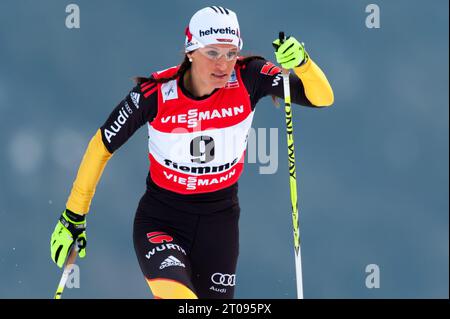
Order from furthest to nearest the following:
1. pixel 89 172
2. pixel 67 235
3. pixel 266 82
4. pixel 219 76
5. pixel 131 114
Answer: pixel 67 235 → pixel 89 172 → pixel 266 82 → pixel 131 114 → pixel 219 76

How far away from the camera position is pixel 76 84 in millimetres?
9820

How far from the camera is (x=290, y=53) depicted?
19.0 feet

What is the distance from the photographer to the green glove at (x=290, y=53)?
580cm

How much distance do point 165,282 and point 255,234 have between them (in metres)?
3.98

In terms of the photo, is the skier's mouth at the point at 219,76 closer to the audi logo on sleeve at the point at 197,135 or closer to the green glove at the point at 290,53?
the audi logo on sleeve at the point at 197,135

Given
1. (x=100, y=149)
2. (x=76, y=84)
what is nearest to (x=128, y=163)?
(x=76, y=84)

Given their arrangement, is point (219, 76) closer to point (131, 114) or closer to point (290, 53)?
point (290, 53)

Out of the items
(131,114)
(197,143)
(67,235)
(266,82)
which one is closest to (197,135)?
(197,143)

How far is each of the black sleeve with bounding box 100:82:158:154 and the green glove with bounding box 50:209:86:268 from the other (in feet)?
1.79

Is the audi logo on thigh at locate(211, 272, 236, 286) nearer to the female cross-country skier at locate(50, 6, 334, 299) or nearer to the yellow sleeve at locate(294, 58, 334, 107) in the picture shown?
the female cross-country skier at locate(50, 6, 334, 299)

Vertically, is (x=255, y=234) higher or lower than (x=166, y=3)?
lower

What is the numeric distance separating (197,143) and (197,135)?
0.18 feet

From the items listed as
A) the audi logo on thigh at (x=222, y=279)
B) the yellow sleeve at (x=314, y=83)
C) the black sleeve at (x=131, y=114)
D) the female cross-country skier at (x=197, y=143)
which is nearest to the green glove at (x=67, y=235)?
the female cross-country skier at (x=197, y=143)
